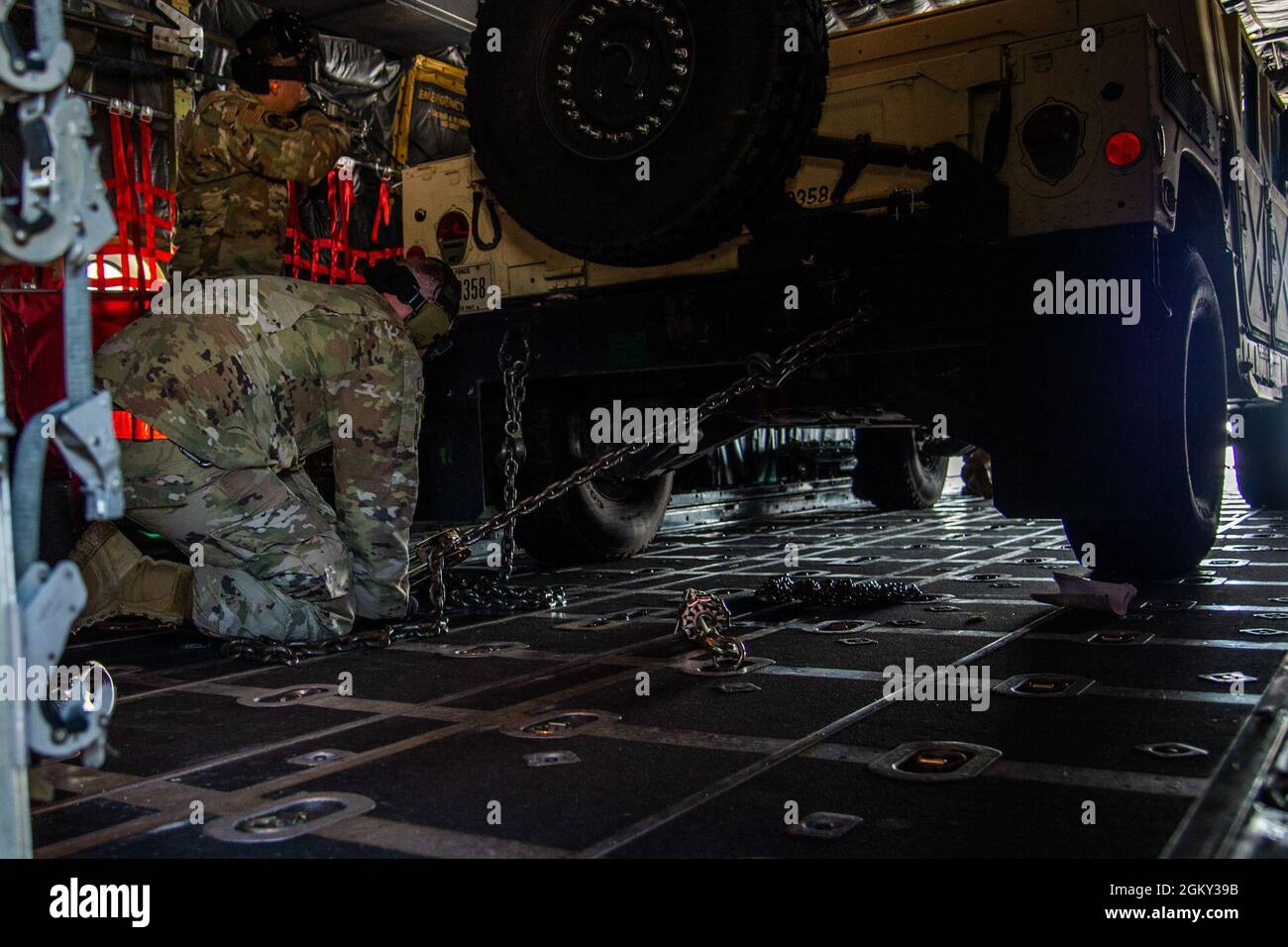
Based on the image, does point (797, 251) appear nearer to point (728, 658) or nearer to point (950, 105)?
point (950, 105)

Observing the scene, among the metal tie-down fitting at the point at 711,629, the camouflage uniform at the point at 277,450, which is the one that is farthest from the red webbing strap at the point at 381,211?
the metal tie-down fitting at the point at 711,629

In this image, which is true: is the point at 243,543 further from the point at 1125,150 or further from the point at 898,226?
the point at 1125,150

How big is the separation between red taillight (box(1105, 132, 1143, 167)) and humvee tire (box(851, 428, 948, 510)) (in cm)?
508

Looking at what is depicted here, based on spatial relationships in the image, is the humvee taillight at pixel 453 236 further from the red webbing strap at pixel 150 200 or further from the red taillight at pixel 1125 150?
the red webbing strap at pixel 150 200

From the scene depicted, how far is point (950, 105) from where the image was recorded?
338 cm

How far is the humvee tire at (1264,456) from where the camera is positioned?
7137mm

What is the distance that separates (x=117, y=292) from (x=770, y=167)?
10.2ft

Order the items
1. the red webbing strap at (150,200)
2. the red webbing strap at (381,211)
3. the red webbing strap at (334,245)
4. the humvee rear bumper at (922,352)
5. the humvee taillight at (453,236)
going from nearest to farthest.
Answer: the humvee rear bumper at (922,352), the humvee taillight at (453,236), the red webbing strap at (150,200), the red webbing strap at (334,245), the red webbing strap at (381,211)

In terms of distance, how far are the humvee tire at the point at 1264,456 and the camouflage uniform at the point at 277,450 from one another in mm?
6159

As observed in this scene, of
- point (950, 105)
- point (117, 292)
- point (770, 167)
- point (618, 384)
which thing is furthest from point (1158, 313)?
point (117, 292)

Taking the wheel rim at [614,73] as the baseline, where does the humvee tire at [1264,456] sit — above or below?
below

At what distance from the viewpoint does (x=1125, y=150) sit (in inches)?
124

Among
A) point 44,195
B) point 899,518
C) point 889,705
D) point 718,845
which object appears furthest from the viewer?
point 899,518

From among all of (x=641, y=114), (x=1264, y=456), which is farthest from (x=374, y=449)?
(x=1264, y=456)
